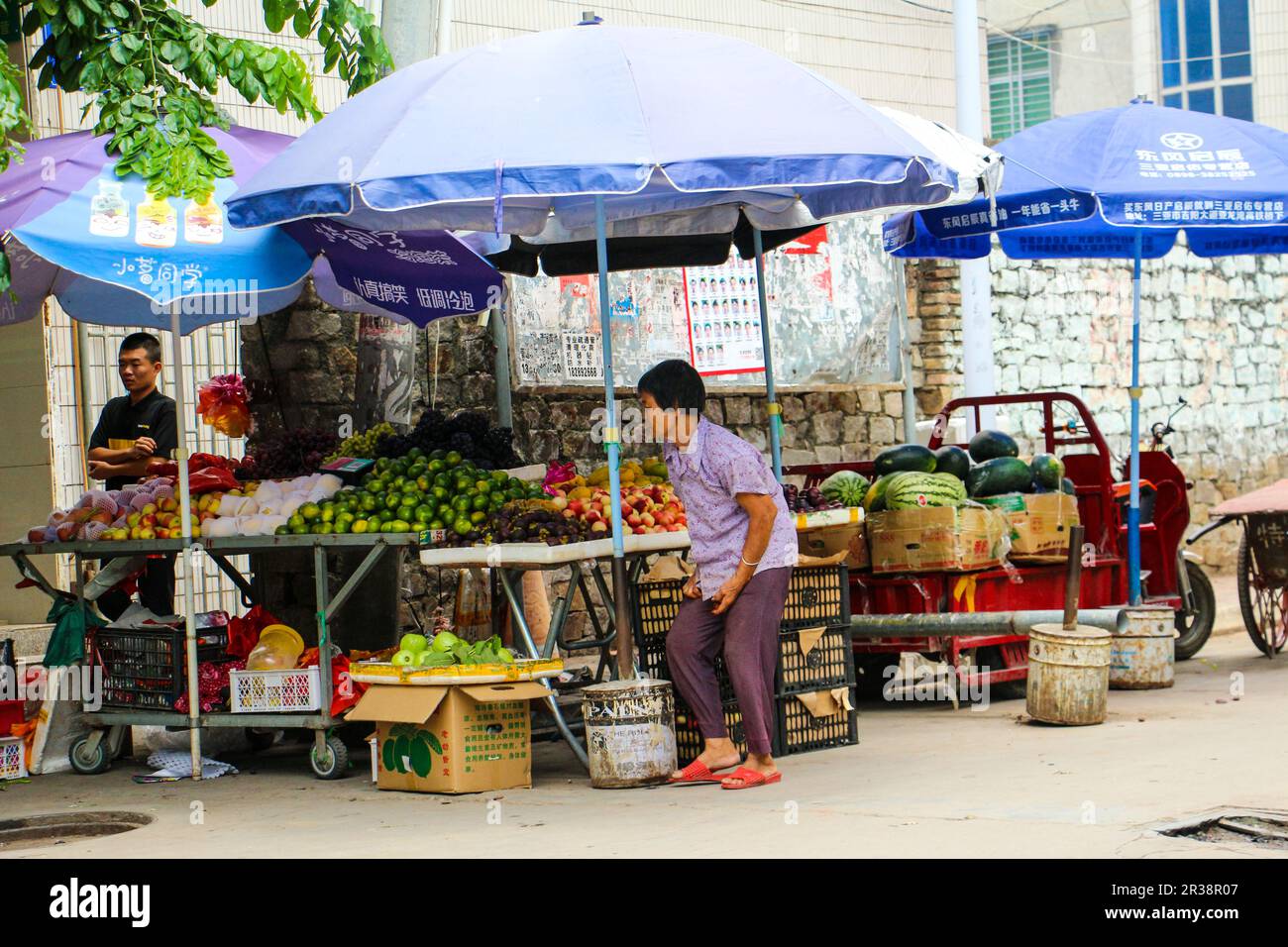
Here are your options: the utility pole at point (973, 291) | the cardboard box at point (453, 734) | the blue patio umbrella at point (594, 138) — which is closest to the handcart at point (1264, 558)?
the utility pole at point (973, 291)

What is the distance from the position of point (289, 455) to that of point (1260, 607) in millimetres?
6522

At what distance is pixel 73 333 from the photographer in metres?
10.8

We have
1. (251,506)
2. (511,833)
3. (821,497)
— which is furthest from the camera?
(821,497)

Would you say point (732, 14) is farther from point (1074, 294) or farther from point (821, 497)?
point (821, 497)

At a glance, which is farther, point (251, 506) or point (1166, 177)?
point (1166, 177)

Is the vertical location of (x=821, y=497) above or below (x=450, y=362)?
below

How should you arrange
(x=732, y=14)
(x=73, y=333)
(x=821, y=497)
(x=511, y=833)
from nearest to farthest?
1. (x=511, y=833)
2. (x=821, y=497)
3. (x=73, y=333)
4. (x=732, y=14)

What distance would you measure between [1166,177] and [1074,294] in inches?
219

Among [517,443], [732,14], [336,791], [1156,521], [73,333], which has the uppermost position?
[732,14]

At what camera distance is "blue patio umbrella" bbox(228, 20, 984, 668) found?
6539 mm

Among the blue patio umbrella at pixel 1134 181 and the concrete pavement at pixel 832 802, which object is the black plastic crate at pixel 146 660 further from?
the blue patio umbrella at pixel 1134 181

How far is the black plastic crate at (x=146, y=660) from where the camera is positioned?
831 centimetres

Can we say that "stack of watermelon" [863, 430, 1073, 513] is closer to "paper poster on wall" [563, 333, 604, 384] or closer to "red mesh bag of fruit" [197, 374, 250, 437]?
"paper poster on wall" [563, 333, 604, 384]
